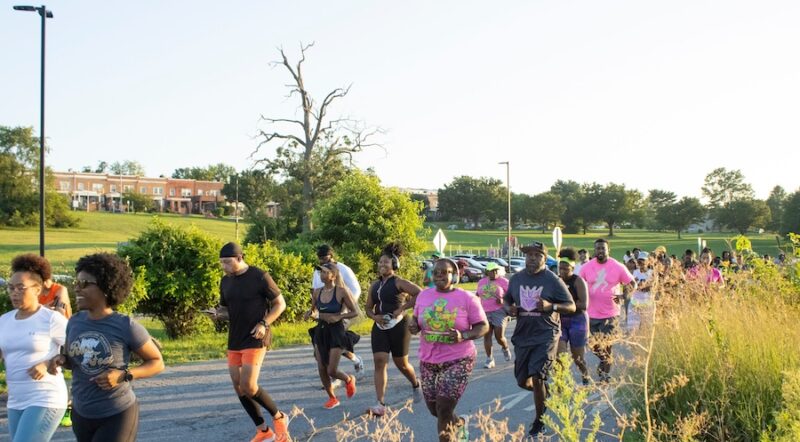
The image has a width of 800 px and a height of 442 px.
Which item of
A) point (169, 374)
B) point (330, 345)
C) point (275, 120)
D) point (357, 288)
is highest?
point (275, 120)

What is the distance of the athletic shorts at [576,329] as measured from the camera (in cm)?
838

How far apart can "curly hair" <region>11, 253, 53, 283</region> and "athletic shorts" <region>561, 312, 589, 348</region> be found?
559 cm

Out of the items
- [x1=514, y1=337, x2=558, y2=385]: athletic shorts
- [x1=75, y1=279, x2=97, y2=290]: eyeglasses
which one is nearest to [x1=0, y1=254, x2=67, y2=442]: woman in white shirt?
[x1=75, y1=279, x2=97, y2=290]: eyeglasses

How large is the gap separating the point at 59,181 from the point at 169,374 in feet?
398

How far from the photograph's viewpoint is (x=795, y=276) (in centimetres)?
916

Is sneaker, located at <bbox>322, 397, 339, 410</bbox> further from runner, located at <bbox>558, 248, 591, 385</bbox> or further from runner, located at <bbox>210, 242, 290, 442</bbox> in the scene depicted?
runner, located at <bbox>558, 248, 591, 385</bbox>

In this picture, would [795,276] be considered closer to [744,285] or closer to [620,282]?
[744,285]

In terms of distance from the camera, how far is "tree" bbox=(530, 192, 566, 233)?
350 ft

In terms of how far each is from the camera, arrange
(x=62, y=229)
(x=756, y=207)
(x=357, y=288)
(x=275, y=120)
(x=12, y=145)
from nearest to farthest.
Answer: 1. (x=357, y=288)
2. (x=275, y=120)
3. (x=62, y=229)
4. (x=12, y=145)
5. (x=756, y=207)

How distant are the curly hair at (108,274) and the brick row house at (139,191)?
116690 mm

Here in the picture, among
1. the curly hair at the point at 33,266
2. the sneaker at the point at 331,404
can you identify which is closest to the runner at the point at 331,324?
the sneaker at the point at 331,404

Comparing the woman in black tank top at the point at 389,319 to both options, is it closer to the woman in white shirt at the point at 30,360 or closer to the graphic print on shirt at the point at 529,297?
the graphic print on shirt at the point at 529,297

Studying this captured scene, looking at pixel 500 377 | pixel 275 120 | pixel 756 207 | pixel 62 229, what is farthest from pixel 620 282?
pixel 756 207

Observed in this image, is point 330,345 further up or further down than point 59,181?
further down
